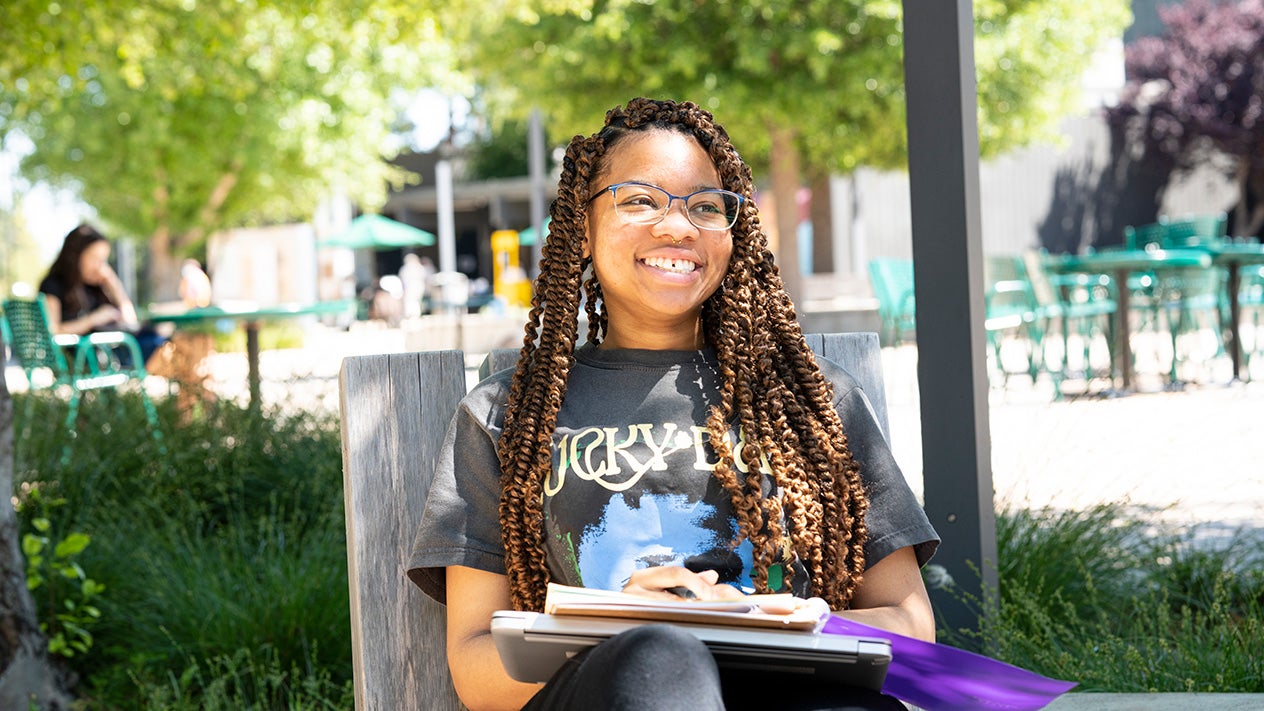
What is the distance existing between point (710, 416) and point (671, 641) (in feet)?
1.86

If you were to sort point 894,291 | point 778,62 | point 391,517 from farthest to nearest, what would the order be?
point 778,62 → point 894,291 → point 391,517

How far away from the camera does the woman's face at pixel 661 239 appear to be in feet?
7.18

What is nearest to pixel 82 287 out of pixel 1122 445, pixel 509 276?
pixel 1122 445

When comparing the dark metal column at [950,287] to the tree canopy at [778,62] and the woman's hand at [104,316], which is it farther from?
the tree canopy at [778,62]

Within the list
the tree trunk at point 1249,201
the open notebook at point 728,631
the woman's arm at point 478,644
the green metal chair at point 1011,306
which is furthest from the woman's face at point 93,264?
the tree trunk at point 1249,201

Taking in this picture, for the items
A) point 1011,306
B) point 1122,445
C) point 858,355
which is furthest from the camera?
point 1011,306

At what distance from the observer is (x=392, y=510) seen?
2295 millimetres

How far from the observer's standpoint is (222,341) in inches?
845

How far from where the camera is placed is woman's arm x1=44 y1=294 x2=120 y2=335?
8.86 m

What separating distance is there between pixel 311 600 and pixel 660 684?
232 centimetres

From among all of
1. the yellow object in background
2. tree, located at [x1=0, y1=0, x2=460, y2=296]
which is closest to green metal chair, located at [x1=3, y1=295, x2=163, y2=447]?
tree, located at [x1=0, y1=0, x2=460, y2=296]

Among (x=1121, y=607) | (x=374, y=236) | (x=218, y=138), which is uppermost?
(x=218, y=138)

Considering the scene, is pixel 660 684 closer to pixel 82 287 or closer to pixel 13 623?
pixel 13 623

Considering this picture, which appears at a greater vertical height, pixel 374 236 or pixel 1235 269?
pixel 374 236
